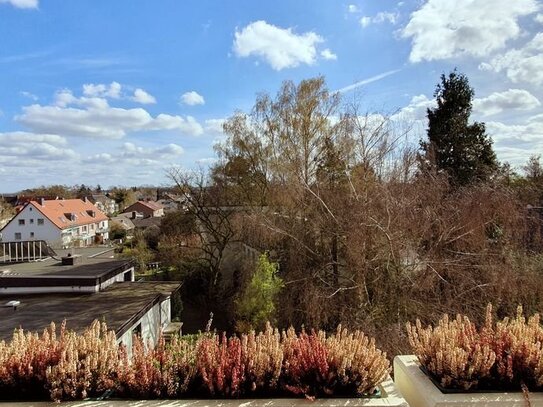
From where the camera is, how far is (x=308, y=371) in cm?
255

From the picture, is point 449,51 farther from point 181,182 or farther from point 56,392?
point 181,182

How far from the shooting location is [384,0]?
30.1 feet

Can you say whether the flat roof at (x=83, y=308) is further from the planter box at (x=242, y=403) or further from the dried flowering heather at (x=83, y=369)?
the planter box at (x=242, y=403)

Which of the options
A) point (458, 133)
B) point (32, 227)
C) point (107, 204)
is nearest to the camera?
point (458, 133)

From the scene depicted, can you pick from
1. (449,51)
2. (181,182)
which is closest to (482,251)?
(449,51)

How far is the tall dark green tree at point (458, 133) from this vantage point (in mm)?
17078

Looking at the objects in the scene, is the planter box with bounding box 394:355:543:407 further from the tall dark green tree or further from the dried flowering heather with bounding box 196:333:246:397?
the tall dark green tree

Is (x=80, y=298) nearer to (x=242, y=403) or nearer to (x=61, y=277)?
(x=61, y=277)

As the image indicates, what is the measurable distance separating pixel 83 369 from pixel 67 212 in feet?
142

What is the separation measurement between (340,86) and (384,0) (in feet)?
26.5

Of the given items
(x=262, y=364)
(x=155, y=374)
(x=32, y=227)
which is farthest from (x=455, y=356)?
(x=32, y=227)

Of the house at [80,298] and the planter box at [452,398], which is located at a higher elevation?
the planter box at [452,398]

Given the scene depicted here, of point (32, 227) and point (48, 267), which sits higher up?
point (32, 227)

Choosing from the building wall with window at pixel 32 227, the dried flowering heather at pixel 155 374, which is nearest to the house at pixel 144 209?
the building wall with window at pixel 32 227
